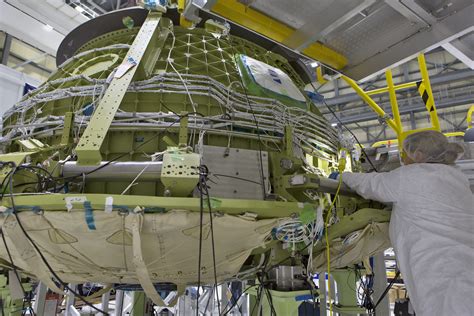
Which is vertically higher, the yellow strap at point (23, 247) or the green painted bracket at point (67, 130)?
the green painted bracket at point (67, 130)

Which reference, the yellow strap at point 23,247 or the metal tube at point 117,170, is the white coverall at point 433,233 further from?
the yellow strap at point 23,247

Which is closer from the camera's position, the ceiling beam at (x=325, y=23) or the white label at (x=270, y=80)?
the ceiling beam at (x=325, y=23)

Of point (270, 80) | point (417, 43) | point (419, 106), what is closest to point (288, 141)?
point (270, 80)

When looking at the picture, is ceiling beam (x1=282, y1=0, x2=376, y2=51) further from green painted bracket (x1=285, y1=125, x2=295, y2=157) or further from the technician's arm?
the technician's arm

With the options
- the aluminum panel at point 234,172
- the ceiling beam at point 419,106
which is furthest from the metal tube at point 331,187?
the ceiling beam at point 419,106

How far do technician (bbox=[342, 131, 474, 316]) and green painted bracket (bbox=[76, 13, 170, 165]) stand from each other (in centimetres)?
175

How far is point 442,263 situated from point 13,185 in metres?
2.44

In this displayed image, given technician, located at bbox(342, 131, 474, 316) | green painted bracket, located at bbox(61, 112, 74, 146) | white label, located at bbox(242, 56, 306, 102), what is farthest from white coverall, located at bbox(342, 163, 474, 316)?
green painted bracket, located at bbox(61, 112, 74, 146)

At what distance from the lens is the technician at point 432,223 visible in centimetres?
183

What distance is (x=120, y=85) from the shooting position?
6.97ft

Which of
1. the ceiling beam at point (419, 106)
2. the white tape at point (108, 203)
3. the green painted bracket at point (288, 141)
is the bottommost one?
the white tape at point (108, 203)

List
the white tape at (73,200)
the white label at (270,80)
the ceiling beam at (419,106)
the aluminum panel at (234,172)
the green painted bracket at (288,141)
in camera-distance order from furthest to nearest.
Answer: the ceiling beam at (419,106) < the white label at (270,80) < the green painted bracket at (288,141) < the aluminum panel at (234,172) < the white tape at (73,200)

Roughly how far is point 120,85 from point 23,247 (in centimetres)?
110

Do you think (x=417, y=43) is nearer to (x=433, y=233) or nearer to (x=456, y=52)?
(x=456, y=52)
